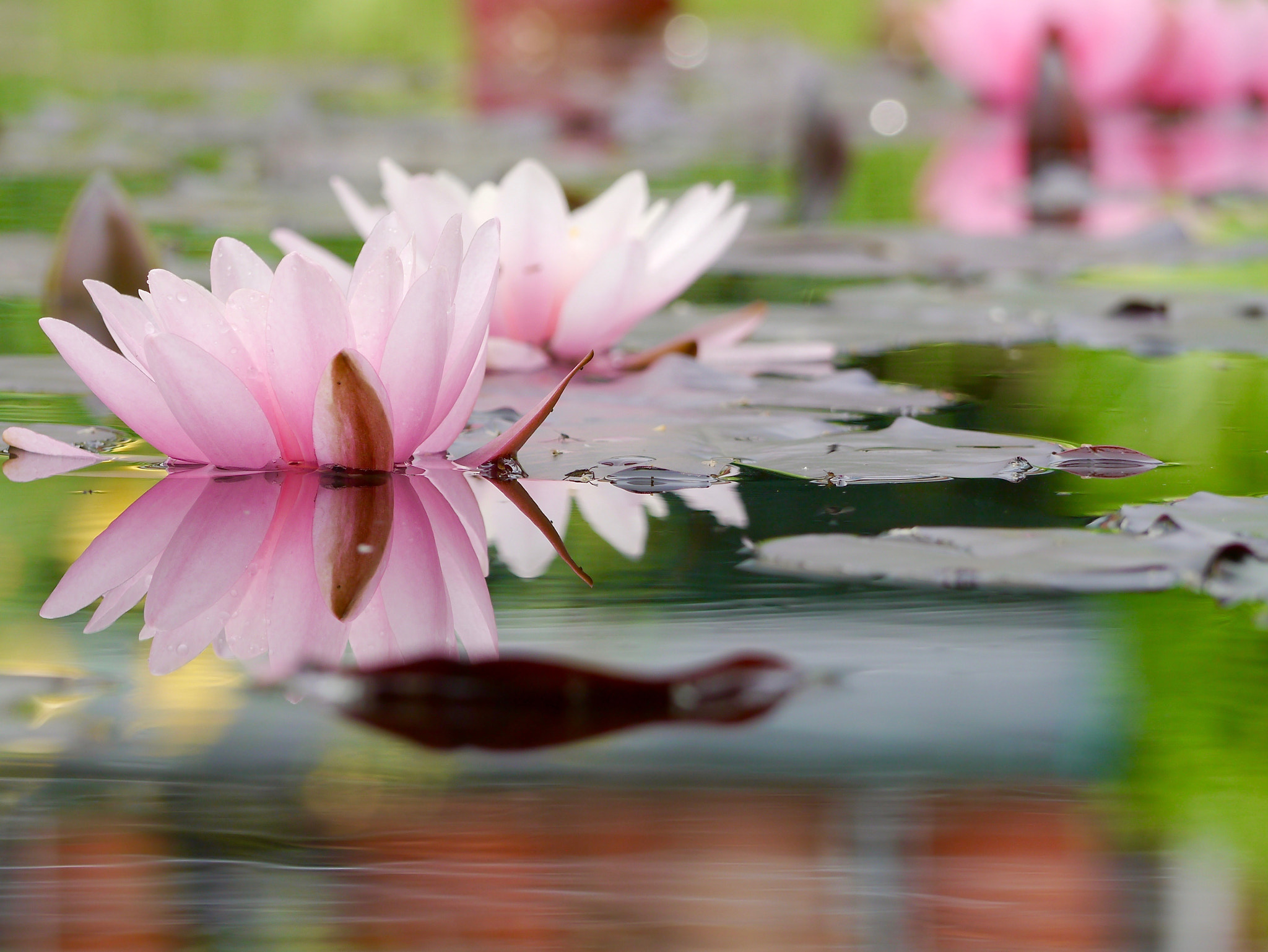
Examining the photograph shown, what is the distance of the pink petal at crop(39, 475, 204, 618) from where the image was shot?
774 millimetres

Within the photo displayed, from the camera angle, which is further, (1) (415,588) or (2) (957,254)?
(2) (957,254)

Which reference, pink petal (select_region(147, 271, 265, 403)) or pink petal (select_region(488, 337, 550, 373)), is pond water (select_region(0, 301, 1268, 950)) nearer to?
pink petal (select_region(147, 271, 265, 403))

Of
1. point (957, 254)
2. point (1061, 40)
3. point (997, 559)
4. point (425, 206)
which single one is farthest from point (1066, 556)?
point (1061, 40)

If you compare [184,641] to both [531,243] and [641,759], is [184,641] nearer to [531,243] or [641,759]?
[641,759]

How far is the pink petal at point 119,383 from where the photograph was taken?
36.1 inches

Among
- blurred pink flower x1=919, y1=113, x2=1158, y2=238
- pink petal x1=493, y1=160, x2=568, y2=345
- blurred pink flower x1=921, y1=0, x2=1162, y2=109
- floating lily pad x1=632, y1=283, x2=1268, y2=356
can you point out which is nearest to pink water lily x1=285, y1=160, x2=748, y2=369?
pink petal x1=493, y1=160, x2=568, y2=345

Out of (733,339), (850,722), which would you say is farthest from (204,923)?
(733,339)

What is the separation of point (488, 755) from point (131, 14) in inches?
333

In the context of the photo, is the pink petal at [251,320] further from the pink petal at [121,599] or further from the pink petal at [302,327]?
the pink petal at [121,599]

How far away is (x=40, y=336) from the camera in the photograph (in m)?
1.47

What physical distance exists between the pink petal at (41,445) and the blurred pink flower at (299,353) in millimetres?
100

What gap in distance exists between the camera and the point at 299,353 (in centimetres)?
91

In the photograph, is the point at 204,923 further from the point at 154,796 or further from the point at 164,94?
the point at 164,94

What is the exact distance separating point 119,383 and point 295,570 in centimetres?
22
